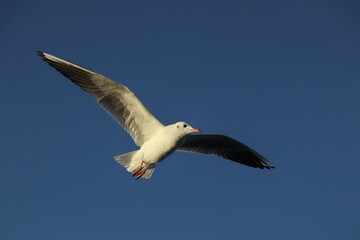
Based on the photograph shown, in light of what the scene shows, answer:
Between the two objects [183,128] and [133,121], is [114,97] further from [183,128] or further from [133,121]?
[183,128]

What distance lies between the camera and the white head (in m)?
8.16

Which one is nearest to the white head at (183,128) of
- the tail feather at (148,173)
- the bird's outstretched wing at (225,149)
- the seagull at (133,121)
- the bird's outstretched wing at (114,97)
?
the seagull at (133,121)

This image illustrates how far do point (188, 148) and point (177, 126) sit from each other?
1.51 meters

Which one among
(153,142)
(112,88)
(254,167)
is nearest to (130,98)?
(112,88)

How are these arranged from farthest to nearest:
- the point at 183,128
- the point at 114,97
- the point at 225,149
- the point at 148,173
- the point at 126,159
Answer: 1. the point at 225,149
2. the point at 148,173
3. the point at 126,159
4. the point at 114,97
5. the point at 183,128

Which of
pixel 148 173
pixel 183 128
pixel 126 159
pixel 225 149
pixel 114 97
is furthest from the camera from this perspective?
pixel 225 149

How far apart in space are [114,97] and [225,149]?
3.00 metres

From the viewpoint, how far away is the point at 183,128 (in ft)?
26.9

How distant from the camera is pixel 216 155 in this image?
32.1 ft

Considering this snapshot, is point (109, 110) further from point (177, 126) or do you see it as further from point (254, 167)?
point (254, 167)

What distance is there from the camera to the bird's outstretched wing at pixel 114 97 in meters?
8.29

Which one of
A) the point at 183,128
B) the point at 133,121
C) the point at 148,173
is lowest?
the point at 148,173

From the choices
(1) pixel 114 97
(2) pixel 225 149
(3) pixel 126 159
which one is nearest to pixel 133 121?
(1) pixel 114 97

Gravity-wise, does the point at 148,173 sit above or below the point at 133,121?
below
